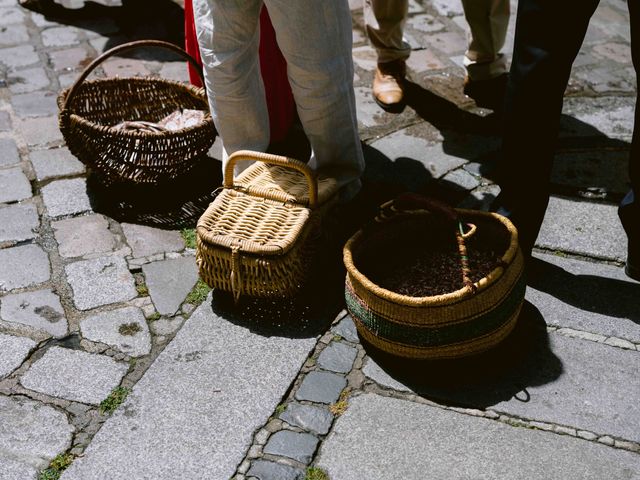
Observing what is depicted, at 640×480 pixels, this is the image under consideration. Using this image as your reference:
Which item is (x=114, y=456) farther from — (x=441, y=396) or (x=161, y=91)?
(x=161, y=91)

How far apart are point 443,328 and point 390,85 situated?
1.94m

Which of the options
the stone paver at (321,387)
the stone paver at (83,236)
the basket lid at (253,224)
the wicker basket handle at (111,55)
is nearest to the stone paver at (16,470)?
A: the stone paver at (321,387)

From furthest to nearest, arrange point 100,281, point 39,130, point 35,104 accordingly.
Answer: point 35,104 → point 39,130 → point 100,281

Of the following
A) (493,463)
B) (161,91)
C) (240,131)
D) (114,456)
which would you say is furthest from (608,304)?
(161,91)

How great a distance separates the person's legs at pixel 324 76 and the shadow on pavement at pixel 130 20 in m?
1.87

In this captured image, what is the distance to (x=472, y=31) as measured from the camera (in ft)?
13.1

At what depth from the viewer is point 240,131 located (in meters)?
3.19

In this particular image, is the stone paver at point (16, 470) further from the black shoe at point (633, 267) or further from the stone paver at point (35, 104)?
the stone paver at point (35, 104)

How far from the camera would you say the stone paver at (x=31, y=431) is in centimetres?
231

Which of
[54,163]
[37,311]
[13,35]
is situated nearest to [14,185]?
[54,163]

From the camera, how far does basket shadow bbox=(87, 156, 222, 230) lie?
335 cm

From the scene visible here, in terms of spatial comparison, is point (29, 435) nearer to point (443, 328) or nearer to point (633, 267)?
point (443, 328)

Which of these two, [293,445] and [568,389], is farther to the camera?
[568,389]

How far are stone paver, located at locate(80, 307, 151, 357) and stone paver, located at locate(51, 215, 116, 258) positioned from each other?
0.41m
